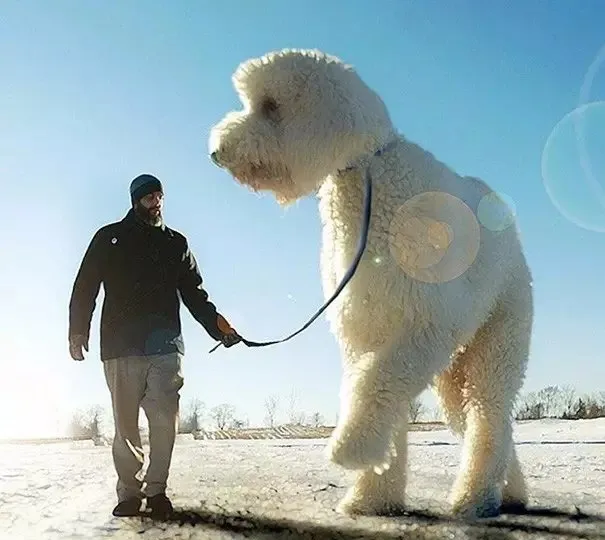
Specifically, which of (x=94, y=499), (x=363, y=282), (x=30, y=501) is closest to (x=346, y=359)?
(x=363, y=282)

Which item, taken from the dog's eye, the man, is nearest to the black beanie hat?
the man

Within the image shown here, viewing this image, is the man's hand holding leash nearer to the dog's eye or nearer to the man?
the man

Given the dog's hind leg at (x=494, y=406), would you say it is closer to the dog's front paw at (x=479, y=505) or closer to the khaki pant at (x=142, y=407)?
the dog's front paw at (x=479, y=505)

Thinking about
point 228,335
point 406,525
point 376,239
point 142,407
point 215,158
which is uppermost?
point 215,158

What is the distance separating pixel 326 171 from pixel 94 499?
2216mm

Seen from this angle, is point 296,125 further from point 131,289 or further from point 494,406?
point 494,406

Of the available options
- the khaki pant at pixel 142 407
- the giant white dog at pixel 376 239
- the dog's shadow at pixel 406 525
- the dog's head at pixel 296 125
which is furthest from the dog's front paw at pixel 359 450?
the dog's head at pixel 296 125

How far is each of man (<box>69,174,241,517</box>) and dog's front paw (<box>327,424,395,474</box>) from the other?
40.5 inches

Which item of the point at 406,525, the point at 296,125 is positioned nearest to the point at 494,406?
the point at 406,525

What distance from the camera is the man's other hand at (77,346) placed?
3816 millimetres

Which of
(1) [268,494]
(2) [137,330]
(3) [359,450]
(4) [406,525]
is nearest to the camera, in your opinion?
(3) [359,450]

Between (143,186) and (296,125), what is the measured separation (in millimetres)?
911

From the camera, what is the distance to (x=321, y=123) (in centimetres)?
353

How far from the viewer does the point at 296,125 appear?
358 cm
